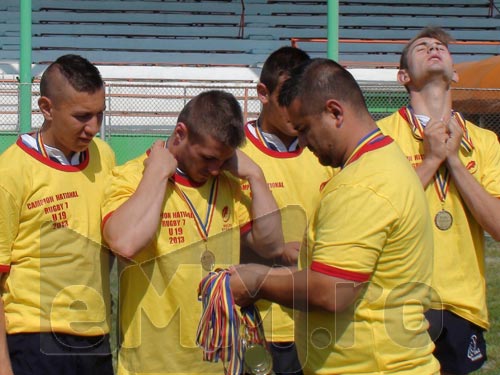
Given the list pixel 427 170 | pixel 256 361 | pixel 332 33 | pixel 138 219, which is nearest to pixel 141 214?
pixel 138 219

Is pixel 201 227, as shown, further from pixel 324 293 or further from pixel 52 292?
pixel 324 293

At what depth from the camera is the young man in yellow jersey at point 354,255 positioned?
2.46 m

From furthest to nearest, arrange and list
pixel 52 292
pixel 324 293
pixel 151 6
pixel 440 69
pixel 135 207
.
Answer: pixel 151 6 → pixel 440 69 → pixel 52 292 → pixel 135 207 → pixel 324 293

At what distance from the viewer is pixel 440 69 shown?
11.8 feet

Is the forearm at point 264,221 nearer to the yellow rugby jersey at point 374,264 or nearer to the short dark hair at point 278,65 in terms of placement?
the short dark hair at point 278,65

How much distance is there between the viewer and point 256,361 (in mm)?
2852

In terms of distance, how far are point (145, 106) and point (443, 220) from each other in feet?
38.4

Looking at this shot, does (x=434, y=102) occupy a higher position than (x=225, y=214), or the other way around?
(x=434, y=102)

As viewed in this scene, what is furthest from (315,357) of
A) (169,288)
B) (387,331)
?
(169,288)

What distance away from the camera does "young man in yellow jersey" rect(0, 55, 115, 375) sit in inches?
126

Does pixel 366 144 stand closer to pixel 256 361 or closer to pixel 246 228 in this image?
pixel 256 361

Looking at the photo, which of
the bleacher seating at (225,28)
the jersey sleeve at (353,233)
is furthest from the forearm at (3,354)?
the bleacher seating at (225,28)

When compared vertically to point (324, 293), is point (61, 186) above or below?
above

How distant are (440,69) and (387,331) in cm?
141
